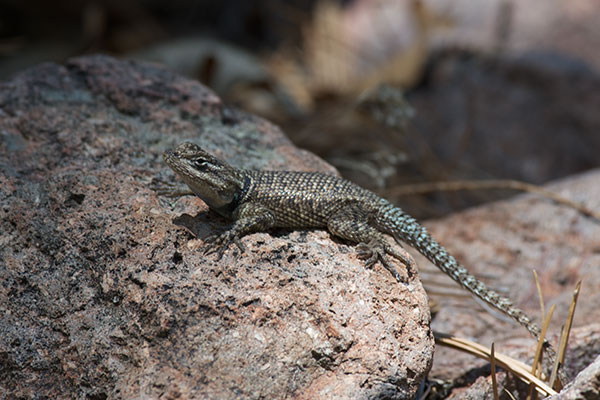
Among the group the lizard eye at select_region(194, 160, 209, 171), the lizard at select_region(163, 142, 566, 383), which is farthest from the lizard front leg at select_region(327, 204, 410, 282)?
the lizard eye at select_region(194, 160, 209, 171)

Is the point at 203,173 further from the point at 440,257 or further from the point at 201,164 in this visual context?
the point at 440,257

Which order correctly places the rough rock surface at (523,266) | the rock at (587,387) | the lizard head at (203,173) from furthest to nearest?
the rough rock surface at (523,266), the lizard head at (203,173), the rock at (587,387)

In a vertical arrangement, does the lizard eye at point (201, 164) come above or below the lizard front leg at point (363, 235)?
above

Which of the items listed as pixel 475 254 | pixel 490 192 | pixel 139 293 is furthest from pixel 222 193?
pixel 490 192

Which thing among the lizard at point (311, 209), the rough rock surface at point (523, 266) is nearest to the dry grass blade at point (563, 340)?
the lizard at point (311, 209)

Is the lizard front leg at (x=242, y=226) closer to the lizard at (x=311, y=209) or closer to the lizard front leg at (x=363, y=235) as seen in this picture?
the lizard at (x=311, y=209)

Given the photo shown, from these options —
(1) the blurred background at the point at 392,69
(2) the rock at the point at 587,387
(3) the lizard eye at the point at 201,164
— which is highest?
(2) the rock at the point at 587,387

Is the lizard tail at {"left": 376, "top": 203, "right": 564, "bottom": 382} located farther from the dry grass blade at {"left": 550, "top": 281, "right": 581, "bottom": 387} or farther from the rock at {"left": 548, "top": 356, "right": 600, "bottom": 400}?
the rock at {"left": 548, "top": 356, "right": 600, "bottom": 400}

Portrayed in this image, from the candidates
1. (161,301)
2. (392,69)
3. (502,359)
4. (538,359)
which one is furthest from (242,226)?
(392,69)
